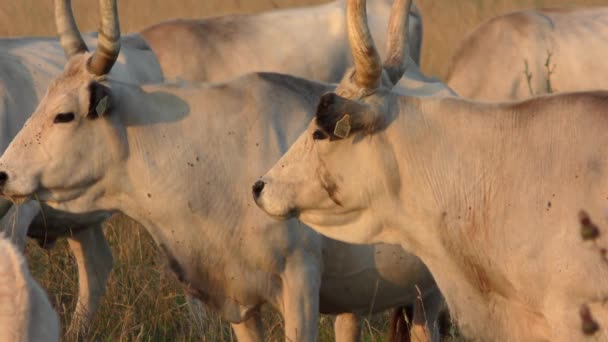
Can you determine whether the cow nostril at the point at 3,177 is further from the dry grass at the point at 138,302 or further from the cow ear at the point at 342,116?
the cow ear at the point at 342,116

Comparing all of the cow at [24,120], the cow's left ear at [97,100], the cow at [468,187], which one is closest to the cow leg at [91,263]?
the cow at [24,120]

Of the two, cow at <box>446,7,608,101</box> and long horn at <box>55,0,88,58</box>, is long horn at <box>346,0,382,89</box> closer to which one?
long horn at <box>55,0,88,58</box>

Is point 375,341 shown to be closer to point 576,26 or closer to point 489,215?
point 489,215

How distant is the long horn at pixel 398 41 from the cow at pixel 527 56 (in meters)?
6.88

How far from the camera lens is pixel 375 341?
8.11m

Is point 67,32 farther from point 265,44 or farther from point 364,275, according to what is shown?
point 265,44

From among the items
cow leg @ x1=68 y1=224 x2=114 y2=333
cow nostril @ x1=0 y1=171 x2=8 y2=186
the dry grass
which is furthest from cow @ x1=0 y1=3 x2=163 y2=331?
cow nostril @ x1=0 y1=171 x2=8 y2=186

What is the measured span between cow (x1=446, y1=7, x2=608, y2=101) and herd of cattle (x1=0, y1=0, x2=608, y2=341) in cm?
428

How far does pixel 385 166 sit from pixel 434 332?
2553 mm

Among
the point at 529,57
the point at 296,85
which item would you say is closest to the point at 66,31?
the point at 296,85

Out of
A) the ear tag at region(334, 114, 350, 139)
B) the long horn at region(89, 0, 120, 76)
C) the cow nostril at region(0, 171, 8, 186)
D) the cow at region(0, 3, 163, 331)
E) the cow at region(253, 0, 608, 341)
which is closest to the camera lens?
the cow at region(253, 0, 608, 341)

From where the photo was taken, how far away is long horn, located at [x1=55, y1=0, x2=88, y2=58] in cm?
694

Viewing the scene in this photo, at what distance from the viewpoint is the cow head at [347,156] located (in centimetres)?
535

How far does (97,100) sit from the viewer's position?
6.38 m
